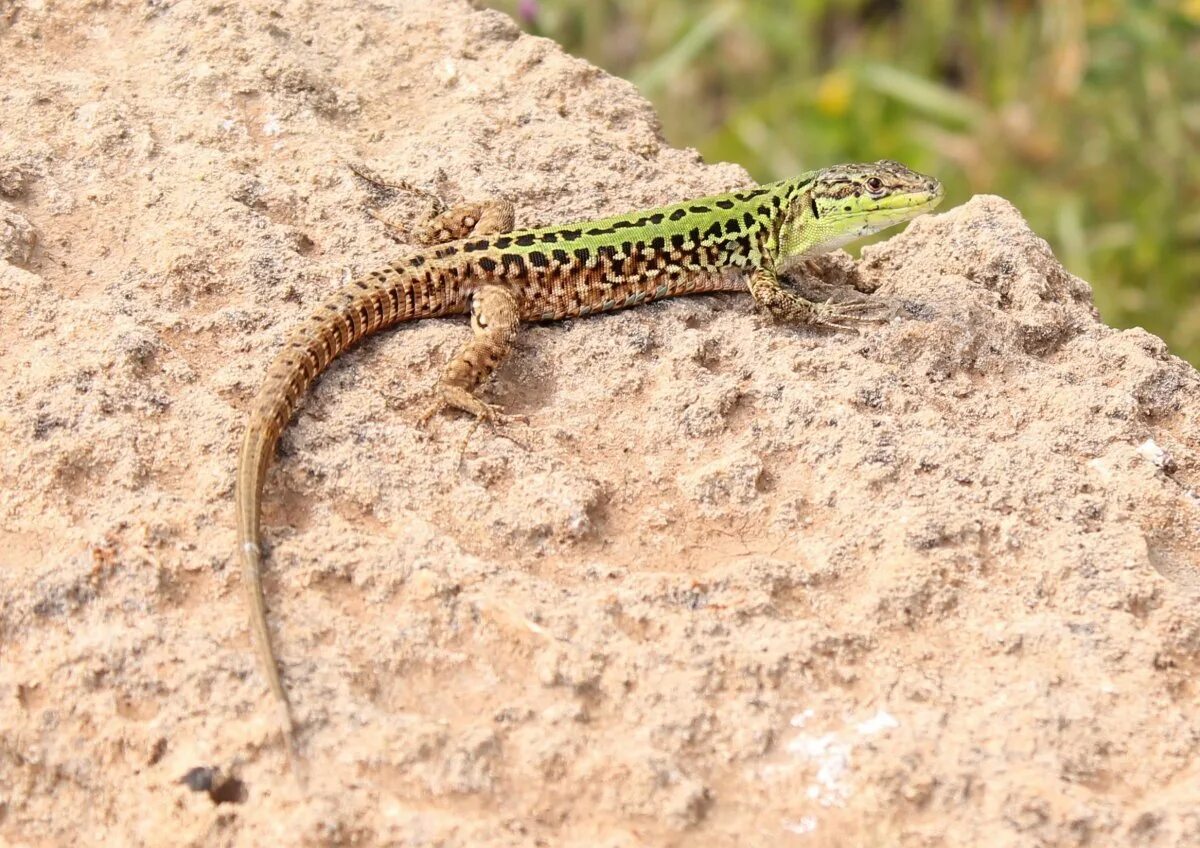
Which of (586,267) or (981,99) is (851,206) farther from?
(981,99)

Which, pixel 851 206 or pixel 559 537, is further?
pixel 851 206

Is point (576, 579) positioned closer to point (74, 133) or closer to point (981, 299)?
point (981, 299)

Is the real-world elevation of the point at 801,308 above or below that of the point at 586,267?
above

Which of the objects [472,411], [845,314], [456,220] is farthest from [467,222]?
[845,314]

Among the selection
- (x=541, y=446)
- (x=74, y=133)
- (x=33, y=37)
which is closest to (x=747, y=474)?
(x=541, y=446)

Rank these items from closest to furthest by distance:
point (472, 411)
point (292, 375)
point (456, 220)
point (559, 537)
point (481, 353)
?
point (559, 537) < point (292, 375) < point (472, 411) < point (481, 353) < point (456, 220)

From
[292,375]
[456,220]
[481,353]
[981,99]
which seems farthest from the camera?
[981,99]

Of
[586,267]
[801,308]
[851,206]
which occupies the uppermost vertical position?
[851,206]

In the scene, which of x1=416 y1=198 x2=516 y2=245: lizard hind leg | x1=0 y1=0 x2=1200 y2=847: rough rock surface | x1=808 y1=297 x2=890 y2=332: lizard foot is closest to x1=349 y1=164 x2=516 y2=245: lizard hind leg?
x1=416 y1=198 x2=516 y2=245: lizard hind leg
